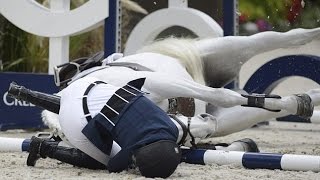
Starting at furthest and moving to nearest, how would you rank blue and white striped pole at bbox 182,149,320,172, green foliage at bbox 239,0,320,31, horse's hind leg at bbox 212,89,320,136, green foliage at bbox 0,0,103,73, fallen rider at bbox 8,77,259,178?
green foliage at bbox 0,0,103,73 → green foliage at bbox 239,0,320,31 → horse's hind leg at bbox 212,89,320,136 → blue and white striped pole at bbox 182,149,320,172 → fallen rider at bbox 8,77,259,178

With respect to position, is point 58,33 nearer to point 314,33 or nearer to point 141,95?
point 314,33

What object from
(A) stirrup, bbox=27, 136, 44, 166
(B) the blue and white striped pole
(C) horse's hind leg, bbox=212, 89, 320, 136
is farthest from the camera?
(C) horse's hind leg, bbox=212, 89, 320, 136

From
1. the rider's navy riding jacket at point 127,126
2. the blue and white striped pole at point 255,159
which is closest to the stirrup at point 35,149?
the rider's navy riding jacket at point 127,126

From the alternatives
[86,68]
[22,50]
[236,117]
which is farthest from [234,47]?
[22,50]

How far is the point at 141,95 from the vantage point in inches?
82.0

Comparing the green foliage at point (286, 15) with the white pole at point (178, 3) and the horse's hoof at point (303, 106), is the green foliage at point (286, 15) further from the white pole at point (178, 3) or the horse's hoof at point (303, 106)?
the white pole at point (178, 3)

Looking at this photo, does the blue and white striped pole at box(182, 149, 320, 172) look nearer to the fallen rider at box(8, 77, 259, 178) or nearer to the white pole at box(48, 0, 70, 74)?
the fallen rider at box(8, 77, 259, 178)

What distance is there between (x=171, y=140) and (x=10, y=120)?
2120 mm

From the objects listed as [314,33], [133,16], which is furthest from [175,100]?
[133,16]

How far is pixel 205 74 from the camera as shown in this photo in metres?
2.79

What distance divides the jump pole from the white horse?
66 millimetres

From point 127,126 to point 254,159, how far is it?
1.48ft

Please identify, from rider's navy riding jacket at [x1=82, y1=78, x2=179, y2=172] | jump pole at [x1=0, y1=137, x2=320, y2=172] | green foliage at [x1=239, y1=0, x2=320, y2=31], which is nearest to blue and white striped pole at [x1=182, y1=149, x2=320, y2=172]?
jump pole at [x1=0, y1=137, x2=320, y2=172]

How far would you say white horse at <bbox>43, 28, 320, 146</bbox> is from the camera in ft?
7.51
